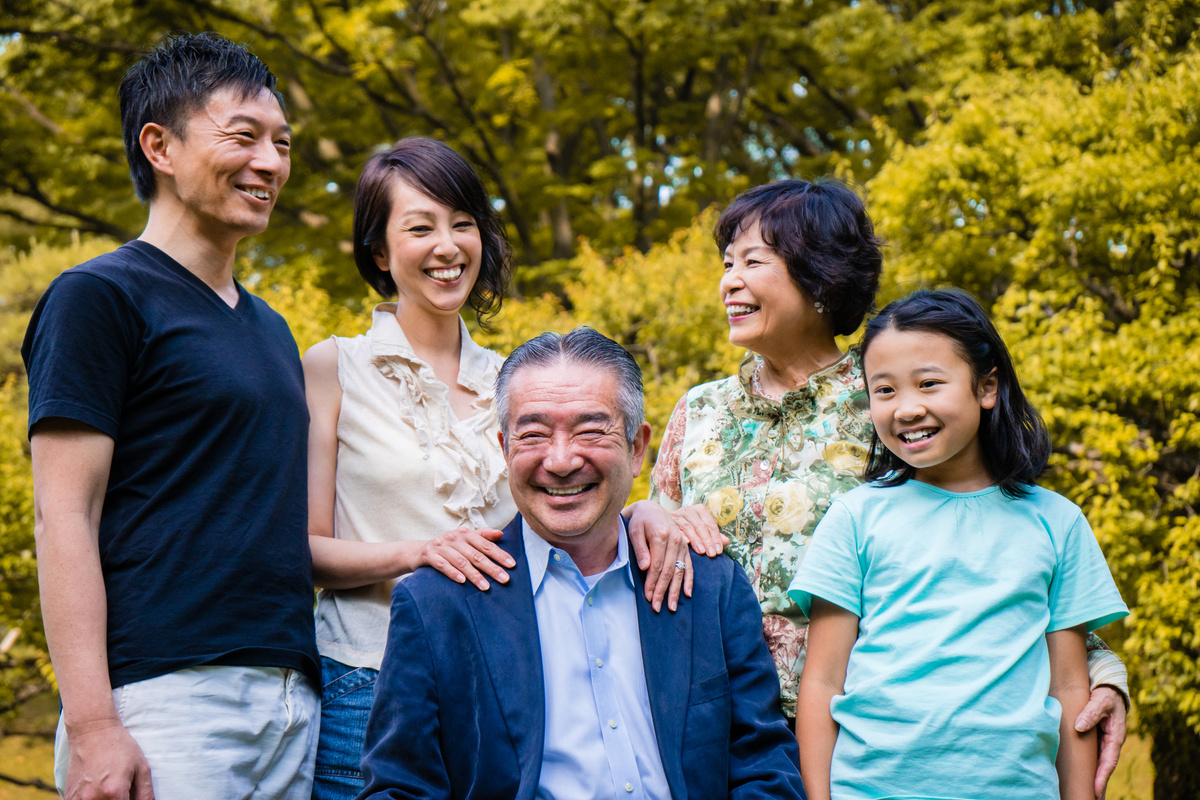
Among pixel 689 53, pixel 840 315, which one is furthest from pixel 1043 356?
pixel 689 53

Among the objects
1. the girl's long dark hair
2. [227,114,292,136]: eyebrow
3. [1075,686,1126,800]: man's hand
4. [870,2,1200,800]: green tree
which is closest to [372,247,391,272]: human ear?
[227,114,292,136]: eyebrow

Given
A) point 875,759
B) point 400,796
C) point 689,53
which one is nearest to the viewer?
point 400,796

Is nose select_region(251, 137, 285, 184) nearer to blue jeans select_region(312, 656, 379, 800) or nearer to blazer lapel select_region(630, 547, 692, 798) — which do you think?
blue jeans select_region(312, 656, 379, 800)

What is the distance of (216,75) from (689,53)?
34.8ft

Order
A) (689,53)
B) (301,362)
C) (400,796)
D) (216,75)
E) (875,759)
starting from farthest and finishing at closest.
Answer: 1. (689,53)
2. (301,362)
3. (216,75)
4. (875,759)
5. (400,796)

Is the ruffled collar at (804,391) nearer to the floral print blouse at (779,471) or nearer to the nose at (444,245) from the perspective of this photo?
the floral print blouse at (779,471)

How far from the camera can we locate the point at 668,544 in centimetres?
219

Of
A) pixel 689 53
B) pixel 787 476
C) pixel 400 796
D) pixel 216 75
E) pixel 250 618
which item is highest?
pixel 689 53

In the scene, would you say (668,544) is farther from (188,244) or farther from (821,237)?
(188,244)

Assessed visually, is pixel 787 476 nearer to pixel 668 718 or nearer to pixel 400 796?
pixel 668 718

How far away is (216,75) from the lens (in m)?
2.25

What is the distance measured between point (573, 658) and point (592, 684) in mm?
70

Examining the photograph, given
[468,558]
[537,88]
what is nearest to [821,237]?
[468,558]

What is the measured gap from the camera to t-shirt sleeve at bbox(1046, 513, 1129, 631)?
6.76 ft
